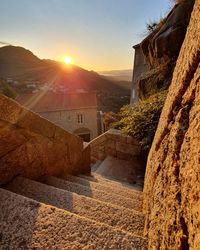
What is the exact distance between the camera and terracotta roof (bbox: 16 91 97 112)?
23875 mm

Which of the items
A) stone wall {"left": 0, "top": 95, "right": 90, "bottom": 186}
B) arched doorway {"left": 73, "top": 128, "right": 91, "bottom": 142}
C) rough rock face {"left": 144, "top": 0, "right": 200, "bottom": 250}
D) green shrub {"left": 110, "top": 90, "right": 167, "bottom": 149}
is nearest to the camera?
rough rock face {"left": 144, "top": 0, "right": 200, "bottom": 250}

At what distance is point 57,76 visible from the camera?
44.5m

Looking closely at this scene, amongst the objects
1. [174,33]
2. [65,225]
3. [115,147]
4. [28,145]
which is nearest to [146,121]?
[115,147]

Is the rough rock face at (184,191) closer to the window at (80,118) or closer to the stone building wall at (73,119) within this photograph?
the stone building wall at (73,119)

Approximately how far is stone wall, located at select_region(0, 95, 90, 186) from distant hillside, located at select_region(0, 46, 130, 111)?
29224mm

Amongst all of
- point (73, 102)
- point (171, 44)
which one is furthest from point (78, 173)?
point (73, 102)

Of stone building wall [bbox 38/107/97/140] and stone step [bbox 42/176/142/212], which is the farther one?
stone building wall [bbox 38/107/97/140]

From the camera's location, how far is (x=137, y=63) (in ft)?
62.8

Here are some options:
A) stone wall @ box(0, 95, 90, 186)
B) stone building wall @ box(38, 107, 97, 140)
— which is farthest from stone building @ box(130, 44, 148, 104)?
stone wall @ box(0, 95, 90, 186)

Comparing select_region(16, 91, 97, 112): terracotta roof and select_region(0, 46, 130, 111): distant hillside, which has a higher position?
select_region(0, 46, 130, 111): distant hillside

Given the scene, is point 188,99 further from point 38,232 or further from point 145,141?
point 145,141

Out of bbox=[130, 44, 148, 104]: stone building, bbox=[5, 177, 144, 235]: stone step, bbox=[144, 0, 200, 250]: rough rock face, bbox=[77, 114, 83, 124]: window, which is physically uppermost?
bbox=[130, 44, 148, 104]: stone building

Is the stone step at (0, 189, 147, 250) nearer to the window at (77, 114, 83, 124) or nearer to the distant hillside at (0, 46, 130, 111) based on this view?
the window at (77, 114, 83, 124)

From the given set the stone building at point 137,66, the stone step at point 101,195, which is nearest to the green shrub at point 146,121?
the stone step at point 101,195
